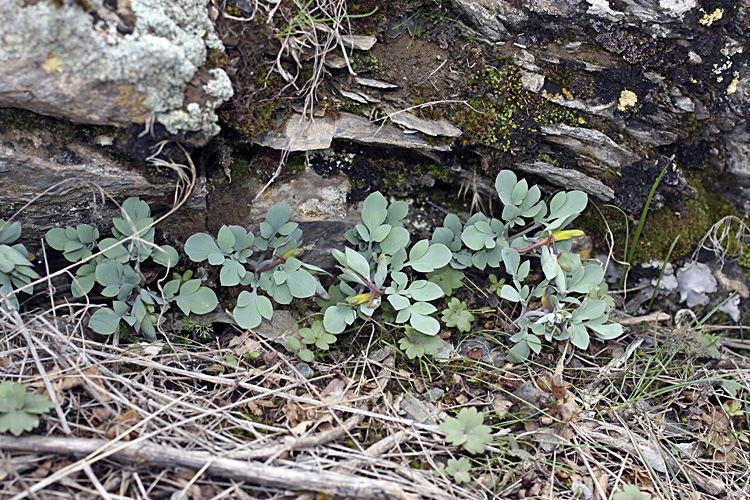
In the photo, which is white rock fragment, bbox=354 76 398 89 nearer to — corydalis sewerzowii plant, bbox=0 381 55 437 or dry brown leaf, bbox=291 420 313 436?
dry brown leaf, bbox=291 420 313 436

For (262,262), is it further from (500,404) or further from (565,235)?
(565,235)

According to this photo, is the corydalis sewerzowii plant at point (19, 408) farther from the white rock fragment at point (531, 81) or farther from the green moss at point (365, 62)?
the white rock fragment at point (531, 81)

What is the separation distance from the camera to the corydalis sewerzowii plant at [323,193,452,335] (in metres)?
2.36

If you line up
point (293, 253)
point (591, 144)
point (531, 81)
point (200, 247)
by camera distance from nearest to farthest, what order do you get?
point (200, 247) → point (293, 253) → point (531, 81) → point (591, 144)

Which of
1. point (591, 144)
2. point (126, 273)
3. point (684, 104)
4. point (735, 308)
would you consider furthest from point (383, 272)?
point (735, 308)

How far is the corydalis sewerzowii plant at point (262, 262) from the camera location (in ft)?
7.74

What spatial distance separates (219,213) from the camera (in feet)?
8.48

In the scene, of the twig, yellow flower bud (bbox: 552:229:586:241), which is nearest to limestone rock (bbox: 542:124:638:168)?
yellow flower bud (bbox: 552:229:586:241)

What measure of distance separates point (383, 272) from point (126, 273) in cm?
122

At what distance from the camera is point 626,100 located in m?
2.69

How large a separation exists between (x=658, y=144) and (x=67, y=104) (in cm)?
296

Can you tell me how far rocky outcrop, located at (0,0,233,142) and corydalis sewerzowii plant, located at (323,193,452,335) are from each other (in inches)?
33.6

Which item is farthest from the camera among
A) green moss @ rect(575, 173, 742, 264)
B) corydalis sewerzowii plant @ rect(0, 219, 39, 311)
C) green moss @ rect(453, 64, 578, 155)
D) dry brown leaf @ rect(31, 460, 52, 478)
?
green moss @ rect(575, 173, 742, 264)

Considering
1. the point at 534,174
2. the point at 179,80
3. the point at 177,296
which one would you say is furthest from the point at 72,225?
the point at 534,174
